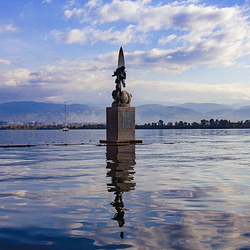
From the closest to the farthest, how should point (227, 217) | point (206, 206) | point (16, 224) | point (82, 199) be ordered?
point (16, 224), point (227, 217), point (206, 206), point (82, 199)

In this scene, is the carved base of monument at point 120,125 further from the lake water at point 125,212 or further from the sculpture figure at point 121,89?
the lake water at point 125,212

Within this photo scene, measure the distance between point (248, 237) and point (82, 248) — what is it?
9.65ft

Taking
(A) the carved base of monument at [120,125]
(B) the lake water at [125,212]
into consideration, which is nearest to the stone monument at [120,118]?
(A) the carved base of monument at [120,125]

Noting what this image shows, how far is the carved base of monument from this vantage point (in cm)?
4419

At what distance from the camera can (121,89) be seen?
46.4 m

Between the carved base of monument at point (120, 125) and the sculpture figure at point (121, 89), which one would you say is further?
the sculpture figure at point (121, 89)

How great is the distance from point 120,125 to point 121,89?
16.7 feet

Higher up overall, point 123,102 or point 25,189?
point 123,102

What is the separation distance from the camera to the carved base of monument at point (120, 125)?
44188mm

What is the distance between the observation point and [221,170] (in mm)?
17391

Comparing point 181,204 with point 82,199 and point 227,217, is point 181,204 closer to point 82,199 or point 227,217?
point 227,217

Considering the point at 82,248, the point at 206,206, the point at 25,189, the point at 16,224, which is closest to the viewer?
the point at 82,248

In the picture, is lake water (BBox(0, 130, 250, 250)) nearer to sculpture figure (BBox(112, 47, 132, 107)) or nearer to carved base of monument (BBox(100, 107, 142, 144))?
carved base of monument (BBox(100, 107, 142, 144))

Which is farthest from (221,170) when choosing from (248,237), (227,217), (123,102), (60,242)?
(123,102)
